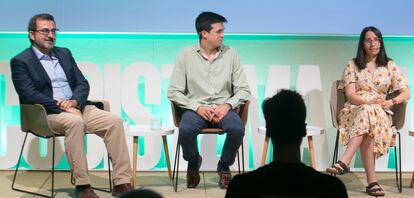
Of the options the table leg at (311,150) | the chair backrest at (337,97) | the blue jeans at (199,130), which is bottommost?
the table leg at (311,150)

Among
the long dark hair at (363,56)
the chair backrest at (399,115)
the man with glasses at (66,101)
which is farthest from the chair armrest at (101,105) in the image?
the chair backrest at (399,115)

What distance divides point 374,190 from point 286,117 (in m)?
2.60

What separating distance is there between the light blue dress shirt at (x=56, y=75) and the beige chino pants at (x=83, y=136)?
0.21 meters

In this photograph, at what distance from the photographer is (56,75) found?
4332 mm

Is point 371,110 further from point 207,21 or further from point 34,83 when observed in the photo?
point 34,83

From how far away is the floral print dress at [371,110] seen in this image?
4.31 meters

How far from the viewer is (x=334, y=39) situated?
5090mm

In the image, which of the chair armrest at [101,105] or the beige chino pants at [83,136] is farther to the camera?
the chair armrest at [101,105]

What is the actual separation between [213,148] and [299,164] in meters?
3.33

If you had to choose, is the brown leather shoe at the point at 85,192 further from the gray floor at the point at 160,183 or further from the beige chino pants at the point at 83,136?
the gray floor at the point at 160,183

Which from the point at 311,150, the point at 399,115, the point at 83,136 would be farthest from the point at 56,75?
the point at 399,115

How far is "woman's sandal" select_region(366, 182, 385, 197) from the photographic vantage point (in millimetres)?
4180

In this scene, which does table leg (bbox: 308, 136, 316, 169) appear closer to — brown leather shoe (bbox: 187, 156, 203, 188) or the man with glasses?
brown leather shoe (bbox: 187, 156, 203, 188)

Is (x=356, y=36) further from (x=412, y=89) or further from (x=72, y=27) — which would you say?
(x=72, y=27)
